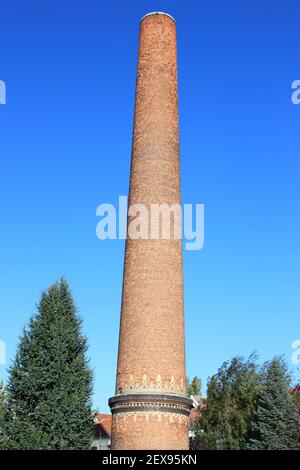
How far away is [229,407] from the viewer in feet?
120

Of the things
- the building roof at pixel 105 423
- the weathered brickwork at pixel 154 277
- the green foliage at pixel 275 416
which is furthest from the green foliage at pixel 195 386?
the weathered brickwork at pixel 154 277

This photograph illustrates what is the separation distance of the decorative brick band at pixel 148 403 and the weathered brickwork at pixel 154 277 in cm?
14

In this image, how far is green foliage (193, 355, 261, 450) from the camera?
35312mm

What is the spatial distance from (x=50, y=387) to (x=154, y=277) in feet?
29.3

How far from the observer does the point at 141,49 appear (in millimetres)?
25703

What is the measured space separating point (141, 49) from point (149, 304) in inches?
420

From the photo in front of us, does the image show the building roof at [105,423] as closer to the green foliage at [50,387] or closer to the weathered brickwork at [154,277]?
the green foliage at [50,387]

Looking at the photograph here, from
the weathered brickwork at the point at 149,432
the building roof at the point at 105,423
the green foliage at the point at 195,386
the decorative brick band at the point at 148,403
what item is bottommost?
the weathered brickwork at the point at 149,432

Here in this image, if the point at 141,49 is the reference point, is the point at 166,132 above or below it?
below

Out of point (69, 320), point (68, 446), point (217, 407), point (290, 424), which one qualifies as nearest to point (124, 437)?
point (68, 446)

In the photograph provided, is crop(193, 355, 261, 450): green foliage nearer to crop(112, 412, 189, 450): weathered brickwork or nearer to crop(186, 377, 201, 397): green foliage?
crop(112, 412, 189, 450): weathered brickwork

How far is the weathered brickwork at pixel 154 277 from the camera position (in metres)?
20.8
